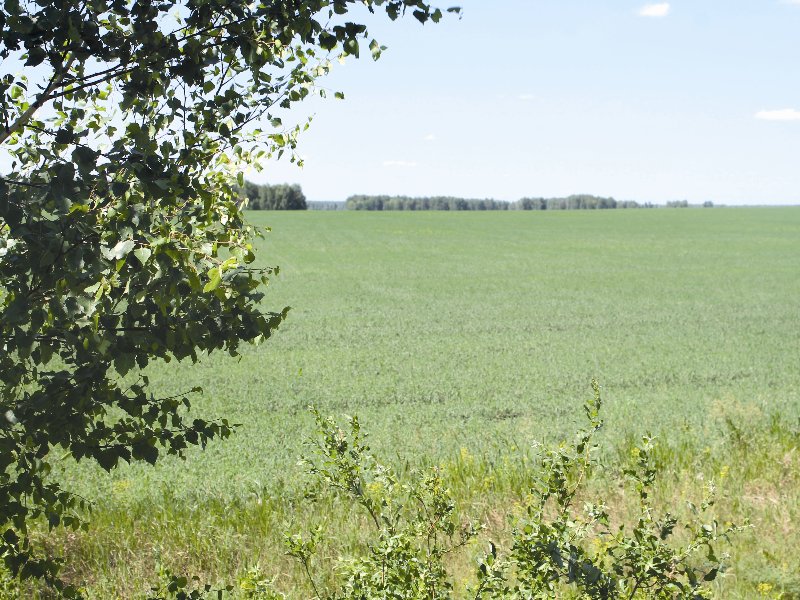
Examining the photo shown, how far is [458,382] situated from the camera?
37.1 ft

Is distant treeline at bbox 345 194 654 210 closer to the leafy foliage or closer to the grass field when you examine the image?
the grass field

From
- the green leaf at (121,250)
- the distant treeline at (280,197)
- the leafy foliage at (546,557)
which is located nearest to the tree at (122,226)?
A: the green leaf at (121,250)

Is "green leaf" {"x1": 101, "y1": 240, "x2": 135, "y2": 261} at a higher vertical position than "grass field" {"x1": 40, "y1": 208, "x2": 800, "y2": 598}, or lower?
higher

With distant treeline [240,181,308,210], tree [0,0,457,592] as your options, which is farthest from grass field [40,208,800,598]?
distant treeline [240,181,308,210]

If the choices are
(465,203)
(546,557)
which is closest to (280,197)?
(465,203)

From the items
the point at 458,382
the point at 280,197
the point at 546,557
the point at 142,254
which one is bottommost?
the point at 458,382

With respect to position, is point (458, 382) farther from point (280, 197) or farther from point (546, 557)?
point (280, 197)

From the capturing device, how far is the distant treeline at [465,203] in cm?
9938

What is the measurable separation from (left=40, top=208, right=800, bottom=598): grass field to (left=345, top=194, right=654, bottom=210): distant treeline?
69.7 m

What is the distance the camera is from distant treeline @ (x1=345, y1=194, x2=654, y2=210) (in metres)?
99.4

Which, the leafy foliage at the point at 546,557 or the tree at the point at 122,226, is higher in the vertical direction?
the tree at the point at 122,226

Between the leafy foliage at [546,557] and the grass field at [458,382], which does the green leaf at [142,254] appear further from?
the leafy foliage at [546,557]

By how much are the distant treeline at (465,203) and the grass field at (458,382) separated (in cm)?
6973

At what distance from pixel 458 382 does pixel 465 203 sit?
9390 centimetres
